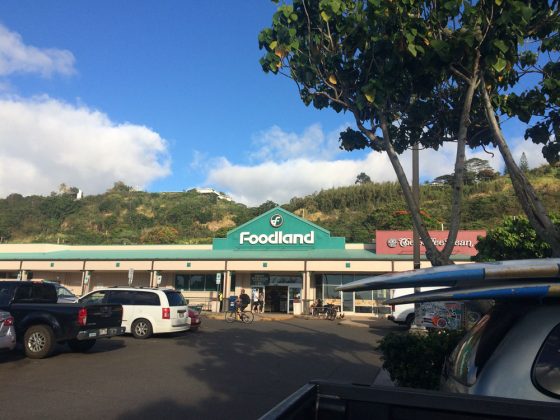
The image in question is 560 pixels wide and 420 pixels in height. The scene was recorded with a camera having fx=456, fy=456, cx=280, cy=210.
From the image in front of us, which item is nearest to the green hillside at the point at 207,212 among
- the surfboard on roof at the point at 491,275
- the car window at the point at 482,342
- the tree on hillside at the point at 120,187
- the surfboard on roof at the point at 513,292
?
the tree on hillside at the point at 120,187

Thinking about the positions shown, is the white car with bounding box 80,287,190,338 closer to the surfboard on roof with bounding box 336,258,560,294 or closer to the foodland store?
the foodland store

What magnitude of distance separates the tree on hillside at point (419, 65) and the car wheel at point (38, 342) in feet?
26.9

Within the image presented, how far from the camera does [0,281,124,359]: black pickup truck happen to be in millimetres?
10945

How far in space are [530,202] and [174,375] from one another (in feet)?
24.4

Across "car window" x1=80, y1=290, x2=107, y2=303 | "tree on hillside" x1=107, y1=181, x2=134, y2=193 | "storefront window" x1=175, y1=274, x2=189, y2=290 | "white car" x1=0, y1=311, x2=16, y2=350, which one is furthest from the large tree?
"tree on hillside" x1=107, y1=181, x2=134, y2=193

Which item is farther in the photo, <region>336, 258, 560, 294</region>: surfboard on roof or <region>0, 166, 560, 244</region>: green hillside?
<region>0, 166, 560, 244</region>: green hillside

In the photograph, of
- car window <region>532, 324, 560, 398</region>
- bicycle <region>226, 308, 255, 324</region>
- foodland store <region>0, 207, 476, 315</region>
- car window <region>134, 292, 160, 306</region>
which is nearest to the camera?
car window <region>532, 324, 560, 398</region>

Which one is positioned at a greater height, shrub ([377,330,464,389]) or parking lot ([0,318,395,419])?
shrub ([377,330,464,389])

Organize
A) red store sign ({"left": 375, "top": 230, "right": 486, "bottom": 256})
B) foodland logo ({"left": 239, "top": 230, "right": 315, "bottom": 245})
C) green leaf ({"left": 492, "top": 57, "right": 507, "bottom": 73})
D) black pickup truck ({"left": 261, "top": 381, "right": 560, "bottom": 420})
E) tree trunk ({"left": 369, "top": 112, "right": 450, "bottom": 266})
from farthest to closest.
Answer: foodland logo ({"left": 239, "top": 230, "right": 315, "bottom": 245}) → red store sign ({"left": 375, "top": 230, "right": 486, "bottom": 256}) → tree trunk ({"left": 369, "top": 112, "right": 450, "bottom": 266}) → green leaf ({"left": 492, "top": 57, "right": 507, "bottom": 73}) → black pickup truck ({"left": 261, "top": 381, "right": 560, "bottom": 420})

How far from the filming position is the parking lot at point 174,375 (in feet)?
22.7

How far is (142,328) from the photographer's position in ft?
52.5

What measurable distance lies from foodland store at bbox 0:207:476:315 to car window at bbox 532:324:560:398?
27235mm

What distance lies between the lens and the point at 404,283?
2.88m

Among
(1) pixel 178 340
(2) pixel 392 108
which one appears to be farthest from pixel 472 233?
(2) pixel 392 108
